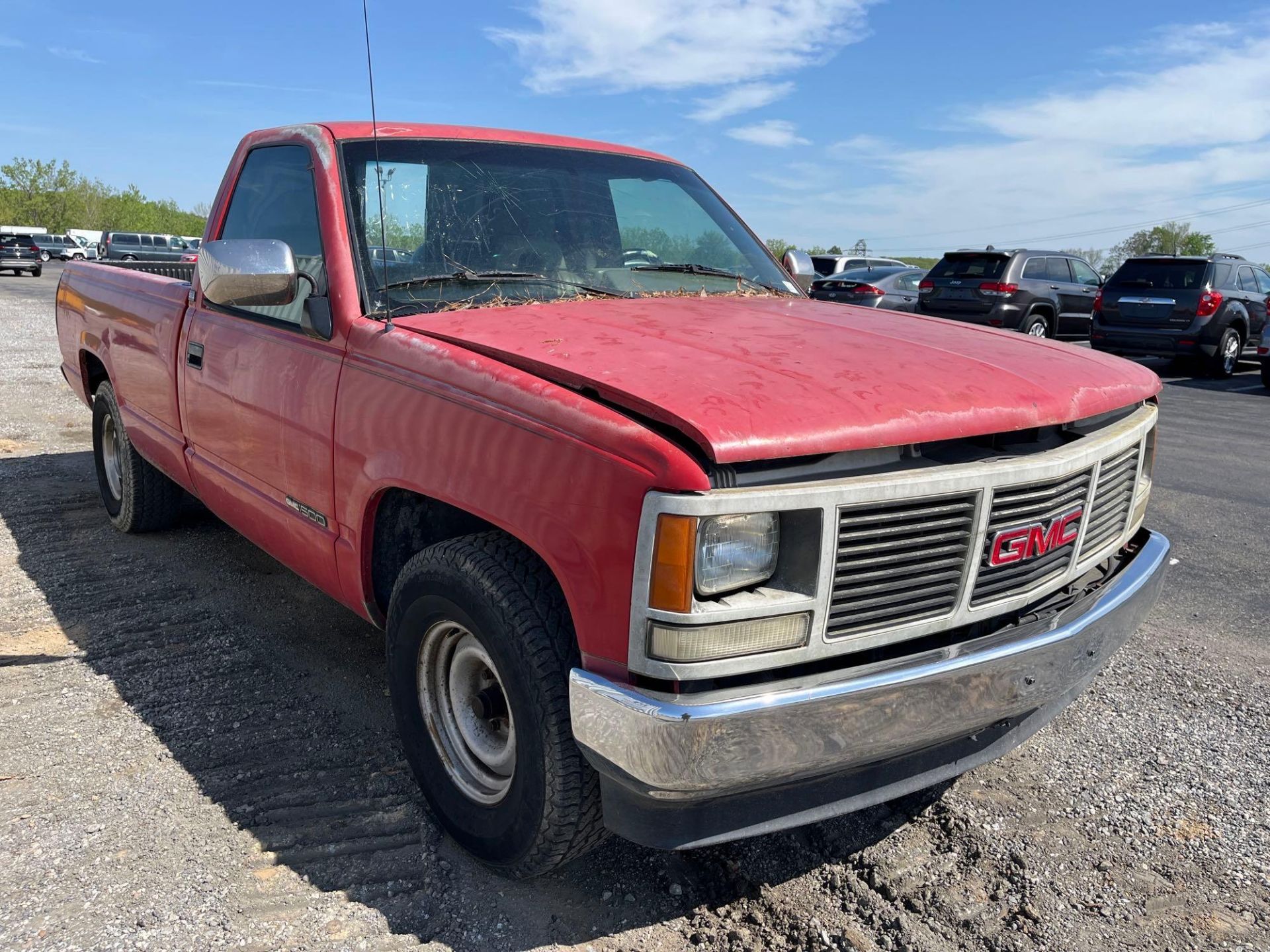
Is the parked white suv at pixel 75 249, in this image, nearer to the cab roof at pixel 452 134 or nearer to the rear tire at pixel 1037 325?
the rear tire at pixel 1037 325

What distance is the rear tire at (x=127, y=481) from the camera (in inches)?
194

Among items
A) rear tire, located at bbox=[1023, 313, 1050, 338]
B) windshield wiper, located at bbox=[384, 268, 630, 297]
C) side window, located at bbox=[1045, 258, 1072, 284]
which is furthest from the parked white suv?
windshield wiper, located at bbox=[384, 268, 630, 297]

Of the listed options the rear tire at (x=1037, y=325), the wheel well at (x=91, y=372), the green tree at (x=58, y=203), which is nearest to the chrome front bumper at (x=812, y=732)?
the wheel well at (x=91, y=372)

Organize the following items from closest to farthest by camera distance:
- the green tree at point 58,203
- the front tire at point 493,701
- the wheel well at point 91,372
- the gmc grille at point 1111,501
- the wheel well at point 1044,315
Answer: the front tire at point 493,701, the gmc grille at point 1111,501, the wheel well at point 91,372, the wheel well at point 1044,315, the green tree at point 58,203

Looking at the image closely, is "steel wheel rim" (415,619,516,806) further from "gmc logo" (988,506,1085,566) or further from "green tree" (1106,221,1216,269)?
"green tree" (1106,221,1216,269)

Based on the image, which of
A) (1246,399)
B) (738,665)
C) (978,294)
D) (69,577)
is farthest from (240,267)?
(978,294)

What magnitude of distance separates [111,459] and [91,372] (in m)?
0.53

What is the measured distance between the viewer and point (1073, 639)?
232 centimetres

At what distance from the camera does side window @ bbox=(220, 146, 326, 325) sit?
3139 mm

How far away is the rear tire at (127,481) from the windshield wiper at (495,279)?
8.49 ft

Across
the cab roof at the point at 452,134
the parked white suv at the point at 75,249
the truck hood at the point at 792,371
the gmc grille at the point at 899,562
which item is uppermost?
the cab roof at the point at 452,134

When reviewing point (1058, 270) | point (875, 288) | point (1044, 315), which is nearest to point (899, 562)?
point (875, 288)

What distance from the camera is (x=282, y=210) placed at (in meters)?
3.47

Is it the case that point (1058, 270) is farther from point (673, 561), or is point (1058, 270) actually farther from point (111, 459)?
point (673, 561)
